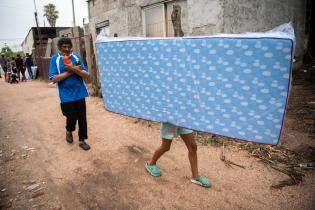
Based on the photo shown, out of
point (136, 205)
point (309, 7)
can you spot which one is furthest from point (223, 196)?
point (309, 7)

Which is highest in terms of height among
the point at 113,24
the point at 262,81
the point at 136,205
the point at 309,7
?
the point at 309,7

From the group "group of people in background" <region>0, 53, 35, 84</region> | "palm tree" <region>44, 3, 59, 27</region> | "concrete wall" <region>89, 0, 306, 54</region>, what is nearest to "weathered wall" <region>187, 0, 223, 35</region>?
"concrete wall" <region>89, 0, 306, 54</region>

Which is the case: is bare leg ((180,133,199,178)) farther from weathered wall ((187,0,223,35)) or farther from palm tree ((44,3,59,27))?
palm tree ((44,3,59,27))

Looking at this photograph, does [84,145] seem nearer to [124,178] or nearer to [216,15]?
[124,178]

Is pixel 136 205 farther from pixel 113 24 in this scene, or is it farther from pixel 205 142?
pixel 113 24

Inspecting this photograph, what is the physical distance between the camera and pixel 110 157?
3.85 metres

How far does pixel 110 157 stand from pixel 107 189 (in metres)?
0.91

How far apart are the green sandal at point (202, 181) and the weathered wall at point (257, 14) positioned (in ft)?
12.3

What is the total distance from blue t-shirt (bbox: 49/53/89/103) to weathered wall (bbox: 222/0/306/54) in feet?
11.4

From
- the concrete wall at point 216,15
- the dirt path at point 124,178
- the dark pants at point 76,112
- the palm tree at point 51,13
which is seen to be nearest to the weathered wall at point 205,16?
the concrete wall at point 216,15

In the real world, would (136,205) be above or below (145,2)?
below

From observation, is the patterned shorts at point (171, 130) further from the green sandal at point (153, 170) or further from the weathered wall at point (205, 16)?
the weathered wall at point (205, 16)

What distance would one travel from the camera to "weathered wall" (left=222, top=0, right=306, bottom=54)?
5.57m

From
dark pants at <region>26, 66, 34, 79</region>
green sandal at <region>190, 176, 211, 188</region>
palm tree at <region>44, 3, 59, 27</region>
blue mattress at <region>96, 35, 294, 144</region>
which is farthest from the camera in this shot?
palm tree at <region>44, 3, 59, 27</region>
